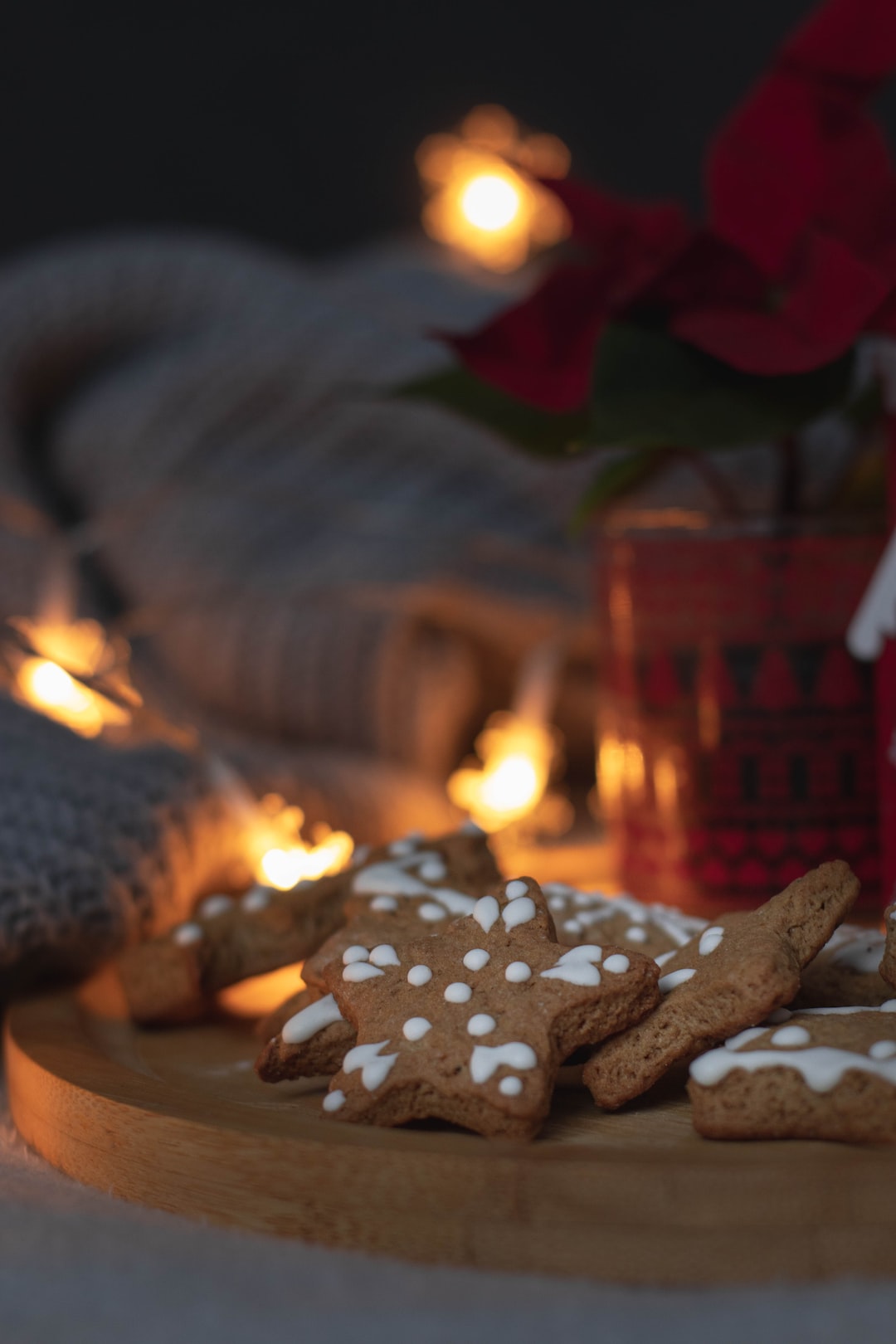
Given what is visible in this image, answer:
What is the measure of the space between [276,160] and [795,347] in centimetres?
100

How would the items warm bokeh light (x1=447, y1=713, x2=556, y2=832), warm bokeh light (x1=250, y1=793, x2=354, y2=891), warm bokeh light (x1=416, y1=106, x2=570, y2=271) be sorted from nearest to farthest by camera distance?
warm bokeh light (x1=250, y1=793, x2=354, y2=891), warm bokeh light (x1=447, y1=713, x2=556, y2=832), warm bokeh light (x1=416, y1=106, x2=570, y2=271)

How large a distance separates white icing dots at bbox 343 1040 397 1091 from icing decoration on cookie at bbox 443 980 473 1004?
2 centimetres

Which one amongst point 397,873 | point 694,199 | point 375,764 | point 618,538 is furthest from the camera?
point 694,199

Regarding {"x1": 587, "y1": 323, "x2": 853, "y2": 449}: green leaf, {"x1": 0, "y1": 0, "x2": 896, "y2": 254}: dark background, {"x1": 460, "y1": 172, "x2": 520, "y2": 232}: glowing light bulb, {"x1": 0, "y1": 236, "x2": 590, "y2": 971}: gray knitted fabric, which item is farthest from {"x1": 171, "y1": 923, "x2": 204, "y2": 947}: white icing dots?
{"x1": 0, "y1": 0, "x2": 896, "y2": 254}: dark background

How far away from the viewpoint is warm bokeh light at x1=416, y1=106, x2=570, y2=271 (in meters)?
0.89

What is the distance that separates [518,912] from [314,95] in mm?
1142

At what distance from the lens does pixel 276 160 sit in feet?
4.33

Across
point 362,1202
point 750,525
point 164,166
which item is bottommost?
point 362,1202

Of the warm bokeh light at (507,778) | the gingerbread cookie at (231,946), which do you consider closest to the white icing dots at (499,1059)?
the gingerbread cookie at (231,946)

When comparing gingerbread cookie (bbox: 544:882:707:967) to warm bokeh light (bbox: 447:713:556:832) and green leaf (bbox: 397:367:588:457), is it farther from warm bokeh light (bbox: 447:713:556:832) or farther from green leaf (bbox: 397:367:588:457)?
warm bokeh light (bbox: 447:713:556:832)

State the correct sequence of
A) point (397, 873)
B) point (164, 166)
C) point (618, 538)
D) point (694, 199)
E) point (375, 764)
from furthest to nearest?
1. point (694, 199)
2. point (164, 166)
3. point (375, 764)
4. point (618, 538)
5. point (397, 873)

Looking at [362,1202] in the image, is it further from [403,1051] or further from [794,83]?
[794,83]

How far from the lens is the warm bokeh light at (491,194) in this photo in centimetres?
89

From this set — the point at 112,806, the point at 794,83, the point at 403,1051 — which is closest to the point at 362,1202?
the point at 403,1051
